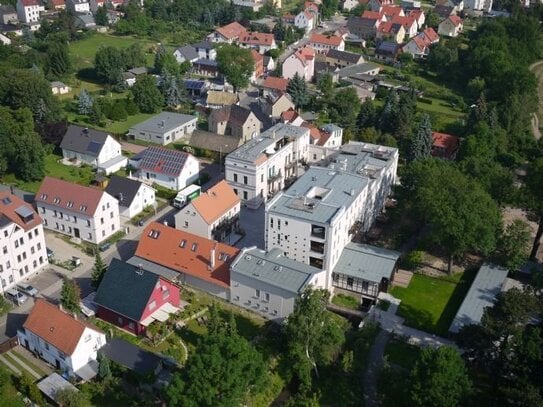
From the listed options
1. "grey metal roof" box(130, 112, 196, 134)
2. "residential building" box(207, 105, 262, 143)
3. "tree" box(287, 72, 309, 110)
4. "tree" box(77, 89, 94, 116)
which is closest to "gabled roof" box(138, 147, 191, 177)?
"grey metal roof" box(130, 112, 196, 134)

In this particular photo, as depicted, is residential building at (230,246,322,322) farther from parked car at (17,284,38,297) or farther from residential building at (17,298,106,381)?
parked car at (17,284,38,297)

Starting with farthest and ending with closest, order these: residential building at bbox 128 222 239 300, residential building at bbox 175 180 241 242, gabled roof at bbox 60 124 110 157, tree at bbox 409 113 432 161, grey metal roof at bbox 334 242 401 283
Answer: tree at bbox 409 113 432 161
gabled roof at bbox 60 124 110 157
residential building at bbox 175 180 241 242
grey metal roof at bbox 334 242 401 283
residential building at bbox 128 222 239 300

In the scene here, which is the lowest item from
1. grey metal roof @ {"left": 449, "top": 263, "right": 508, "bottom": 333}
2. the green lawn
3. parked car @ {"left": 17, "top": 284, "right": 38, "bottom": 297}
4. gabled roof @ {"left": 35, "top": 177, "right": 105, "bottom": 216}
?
the green lawn

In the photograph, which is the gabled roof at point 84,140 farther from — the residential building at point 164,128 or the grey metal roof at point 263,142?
the grey metal roof at point 263,142

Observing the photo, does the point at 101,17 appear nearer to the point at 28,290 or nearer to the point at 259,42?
the point at 259,42

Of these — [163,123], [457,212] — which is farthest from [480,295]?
[163,123]

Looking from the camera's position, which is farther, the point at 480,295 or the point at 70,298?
the point at 480,295
